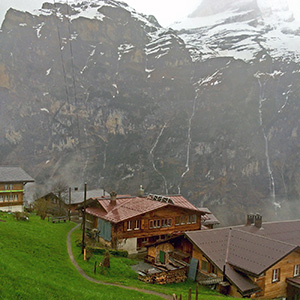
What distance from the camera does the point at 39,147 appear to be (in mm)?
113625

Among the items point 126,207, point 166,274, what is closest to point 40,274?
point 166,274

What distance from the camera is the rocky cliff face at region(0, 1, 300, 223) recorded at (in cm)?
10800

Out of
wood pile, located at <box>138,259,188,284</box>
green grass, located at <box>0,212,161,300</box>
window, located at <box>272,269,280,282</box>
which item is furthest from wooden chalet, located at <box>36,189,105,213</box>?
window, located at <box>272,269,280,282</box>

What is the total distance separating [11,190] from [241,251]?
1357 inches

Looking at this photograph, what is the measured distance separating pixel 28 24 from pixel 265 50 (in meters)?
98.9

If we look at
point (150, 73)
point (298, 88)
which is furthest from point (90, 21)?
point (298, 88)

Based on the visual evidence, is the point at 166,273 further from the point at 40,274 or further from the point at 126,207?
the point at 126,207

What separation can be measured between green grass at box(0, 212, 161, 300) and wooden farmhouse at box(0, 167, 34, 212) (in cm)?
1819

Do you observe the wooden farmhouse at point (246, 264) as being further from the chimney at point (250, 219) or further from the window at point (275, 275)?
the chimney at point (250, 219)

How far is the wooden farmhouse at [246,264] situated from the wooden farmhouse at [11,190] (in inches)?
1194

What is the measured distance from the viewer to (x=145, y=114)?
408 ft

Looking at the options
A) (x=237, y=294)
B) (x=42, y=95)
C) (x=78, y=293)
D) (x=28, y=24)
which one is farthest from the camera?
(x=28, y=24)

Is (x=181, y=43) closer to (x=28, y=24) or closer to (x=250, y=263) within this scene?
(x=28, y=24)

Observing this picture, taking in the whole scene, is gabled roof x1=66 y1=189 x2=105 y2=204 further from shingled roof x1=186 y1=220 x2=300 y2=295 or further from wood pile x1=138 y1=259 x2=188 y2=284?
shingled roof x1=186 y1=220 x2=300 y2=295
